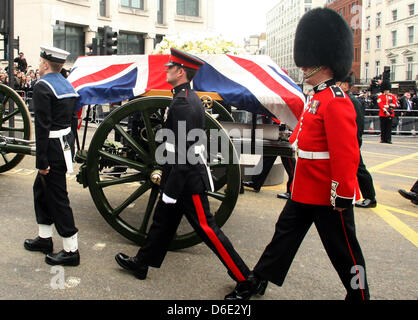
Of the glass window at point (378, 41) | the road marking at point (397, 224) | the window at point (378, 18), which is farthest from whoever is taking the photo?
the glass window at point (378, 41)

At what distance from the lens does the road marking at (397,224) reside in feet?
14.9

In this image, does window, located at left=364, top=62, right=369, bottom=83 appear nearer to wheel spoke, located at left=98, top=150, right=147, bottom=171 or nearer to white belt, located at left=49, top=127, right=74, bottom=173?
wheel spoke, located at left=98, top=150, right=147, bottom=171

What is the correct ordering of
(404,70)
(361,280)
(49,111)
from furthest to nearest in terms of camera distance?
(404,70), (49,111), (361,280)

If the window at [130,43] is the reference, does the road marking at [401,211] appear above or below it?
below

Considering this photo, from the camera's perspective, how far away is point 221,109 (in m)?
5.26

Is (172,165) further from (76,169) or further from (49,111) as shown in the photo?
(76,169)

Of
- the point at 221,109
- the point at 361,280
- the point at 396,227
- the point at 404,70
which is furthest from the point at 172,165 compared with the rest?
the point at 404,70

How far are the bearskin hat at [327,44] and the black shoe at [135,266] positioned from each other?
1.79m

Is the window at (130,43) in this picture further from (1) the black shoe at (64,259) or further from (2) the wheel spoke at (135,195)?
(1) the black shoe at (64,259)

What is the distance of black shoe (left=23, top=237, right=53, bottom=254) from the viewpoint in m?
3.68

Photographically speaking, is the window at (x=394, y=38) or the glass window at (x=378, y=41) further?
the glass window at (x=378, y=41)

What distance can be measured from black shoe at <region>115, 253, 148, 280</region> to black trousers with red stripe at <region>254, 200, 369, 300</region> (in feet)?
Answer: 2.67

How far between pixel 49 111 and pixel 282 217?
1.86 meters

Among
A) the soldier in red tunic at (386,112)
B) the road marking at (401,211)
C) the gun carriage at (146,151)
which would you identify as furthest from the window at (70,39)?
the road marking at (401,211)
